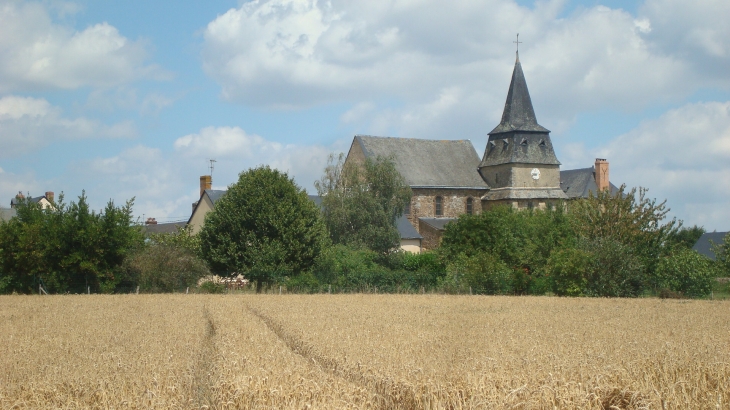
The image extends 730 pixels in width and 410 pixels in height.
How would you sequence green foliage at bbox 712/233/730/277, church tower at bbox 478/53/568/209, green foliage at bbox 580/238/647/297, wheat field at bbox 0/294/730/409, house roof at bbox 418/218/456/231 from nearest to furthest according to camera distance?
1. wheat field at bbox 0/294/730/409
2. green foliage at bbox 580/238/647/297
3. green foliage at bbox 712/233/730/277
4. house roof at bbox 418/218/456/231
5. church tower at bbox 478/53/568/209

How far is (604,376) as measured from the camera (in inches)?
395

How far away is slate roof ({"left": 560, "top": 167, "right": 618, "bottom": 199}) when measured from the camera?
77312mm

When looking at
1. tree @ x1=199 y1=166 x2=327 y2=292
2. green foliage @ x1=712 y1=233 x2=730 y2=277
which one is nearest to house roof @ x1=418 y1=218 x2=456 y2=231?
green foliage @ x1=712 y1=233 x2=730 y2=277

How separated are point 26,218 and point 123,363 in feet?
109

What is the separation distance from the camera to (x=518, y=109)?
71250 mm

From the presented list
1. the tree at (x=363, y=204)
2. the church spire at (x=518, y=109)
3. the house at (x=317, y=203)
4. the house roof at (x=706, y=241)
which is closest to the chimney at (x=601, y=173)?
the church spire at (x=518, y=109)

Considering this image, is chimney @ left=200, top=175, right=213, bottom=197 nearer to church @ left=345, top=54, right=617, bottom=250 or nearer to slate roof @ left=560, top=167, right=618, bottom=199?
church @ left=345, top=54, right=617, bottom=250

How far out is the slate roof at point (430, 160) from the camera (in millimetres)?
70875

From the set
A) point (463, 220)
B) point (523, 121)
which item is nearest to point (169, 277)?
point (463, 220)

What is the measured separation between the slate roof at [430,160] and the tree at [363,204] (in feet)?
33.7

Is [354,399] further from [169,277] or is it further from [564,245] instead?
[564,245]

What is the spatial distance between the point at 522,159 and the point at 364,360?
6017 centimetres

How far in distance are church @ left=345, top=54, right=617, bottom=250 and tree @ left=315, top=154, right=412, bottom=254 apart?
31.9 ft

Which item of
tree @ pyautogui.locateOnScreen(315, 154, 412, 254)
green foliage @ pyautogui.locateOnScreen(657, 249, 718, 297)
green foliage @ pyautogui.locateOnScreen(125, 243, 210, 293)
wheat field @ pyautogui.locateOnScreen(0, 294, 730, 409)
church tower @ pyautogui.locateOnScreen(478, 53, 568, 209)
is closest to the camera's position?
wheat field @ pyautogui.locateOnScreen(0, 294, 730, 409)
